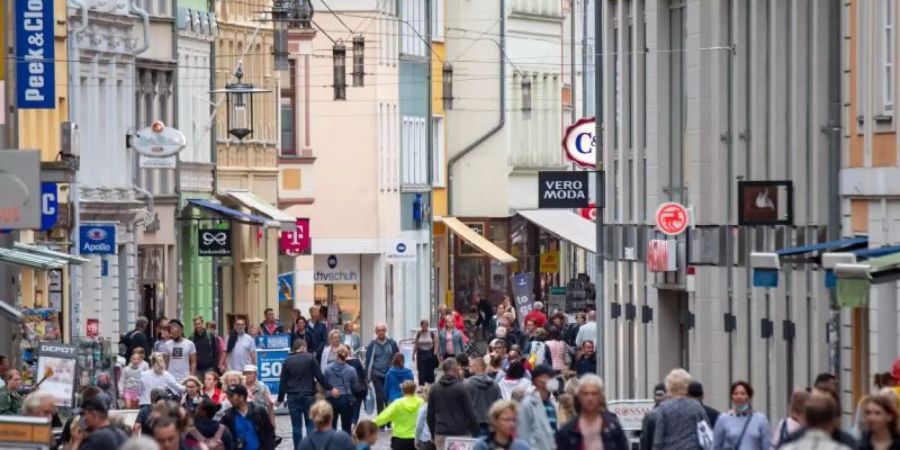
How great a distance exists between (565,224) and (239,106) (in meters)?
25.9

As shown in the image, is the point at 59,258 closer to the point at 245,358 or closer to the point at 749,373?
the point at 245,358

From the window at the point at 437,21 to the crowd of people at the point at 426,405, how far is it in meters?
34.1

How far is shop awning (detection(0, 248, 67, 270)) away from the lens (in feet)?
132

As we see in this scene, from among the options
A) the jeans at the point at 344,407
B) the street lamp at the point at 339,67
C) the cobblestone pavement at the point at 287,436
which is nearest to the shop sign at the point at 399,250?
the street lamp at the point at 339,67

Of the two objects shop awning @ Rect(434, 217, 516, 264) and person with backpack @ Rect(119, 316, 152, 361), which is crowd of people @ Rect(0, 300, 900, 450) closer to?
person with backpack @ Rect(119, 316, 152, 361)

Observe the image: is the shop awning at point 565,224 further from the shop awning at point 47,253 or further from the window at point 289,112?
the shop awning at point 47,253

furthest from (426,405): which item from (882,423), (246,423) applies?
(882,423)

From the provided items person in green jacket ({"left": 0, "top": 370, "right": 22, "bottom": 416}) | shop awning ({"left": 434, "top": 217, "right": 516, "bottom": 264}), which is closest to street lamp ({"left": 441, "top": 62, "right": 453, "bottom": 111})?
shop awning ({"left": 434, "top": 217, "right": 516, "bottom": 264})

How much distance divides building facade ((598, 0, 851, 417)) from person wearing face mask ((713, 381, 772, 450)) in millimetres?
9925

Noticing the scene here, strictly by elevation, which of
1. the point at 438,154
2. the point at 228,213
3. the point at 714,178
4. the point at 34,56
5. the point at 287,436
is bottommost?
the point at 287,436

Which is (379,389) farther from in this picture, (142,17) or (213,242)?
(213,242)

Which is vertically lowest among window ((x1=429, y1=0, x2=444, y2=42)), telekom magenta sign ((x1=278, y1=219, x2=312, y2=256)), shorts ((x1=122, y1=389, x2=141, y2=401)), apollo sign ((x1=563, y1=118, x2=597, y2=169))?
shorts ((x1=122, y1=389, x2=141, y2=401))

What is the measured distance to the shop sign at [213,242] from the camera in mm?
62594

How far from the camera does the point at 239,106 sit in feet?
210
